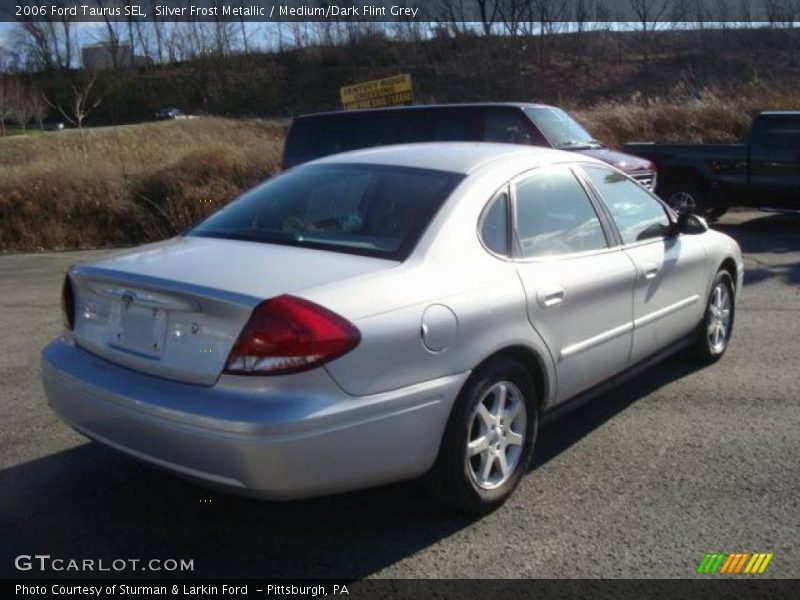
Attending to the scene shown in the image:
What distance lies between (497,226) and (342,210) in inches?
30.8

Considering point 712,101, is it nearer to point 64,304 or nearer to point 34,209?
point 34,209

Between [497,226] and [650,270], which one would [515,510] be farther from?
[650,270]

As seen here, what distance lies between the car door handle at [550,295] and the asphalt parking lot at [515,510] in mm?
874

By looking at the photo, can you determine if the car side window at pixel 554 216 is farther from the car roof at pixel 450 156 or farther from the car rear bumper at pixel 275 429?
the car rear bumper at pixel 275 429

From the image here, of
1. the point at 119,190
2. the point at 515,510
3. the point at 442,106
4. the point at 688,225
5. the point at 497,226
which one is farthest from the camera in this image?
the point at 119,190

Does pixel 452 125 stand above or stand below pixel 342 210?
above

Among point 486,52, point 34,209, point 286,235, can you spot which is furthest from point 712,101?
point 486,52

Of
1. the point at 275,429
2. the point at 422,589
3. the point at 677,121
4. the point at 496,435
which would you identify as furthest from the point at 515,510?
the point at 677,121

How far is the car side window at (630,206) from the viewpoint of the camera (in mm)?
4828

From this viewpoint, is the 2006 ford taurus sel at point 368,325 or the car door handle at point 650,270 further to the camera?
the car door handle at point 650,270

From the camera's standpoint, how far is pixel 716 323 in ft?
19.4

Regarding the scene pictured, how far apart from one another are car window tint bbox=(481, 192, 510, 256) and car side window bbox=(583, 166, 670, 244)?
37.0 inches

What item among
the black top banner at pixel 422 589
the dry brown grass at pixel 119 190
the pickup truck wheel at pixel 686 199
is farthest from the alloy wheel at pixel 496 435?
the dry brown grass at pixel 119 190

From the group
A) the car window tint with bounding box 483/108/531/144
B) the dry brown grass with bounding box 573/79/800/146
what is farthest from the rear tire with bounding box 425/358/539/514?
the dry brown grass with bounding box 573/79/800/146
